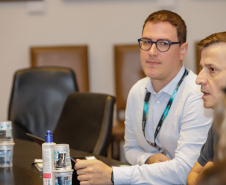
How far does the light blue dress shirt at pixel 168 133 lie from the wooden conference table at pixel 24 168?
8.5 inches

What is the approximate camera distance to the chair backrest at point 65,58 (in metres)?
4.58

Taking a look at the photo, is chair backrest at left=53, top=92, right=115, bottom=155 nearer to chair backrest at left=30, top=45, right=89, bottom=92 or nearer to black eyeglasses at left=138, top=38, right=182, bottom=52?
black eyeglasses at left=138, top=38, right=182, bottom=52

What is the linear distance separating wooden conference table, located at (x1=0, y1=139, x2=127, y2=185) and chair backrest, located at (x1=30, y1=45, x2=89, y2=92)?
1.89 metres

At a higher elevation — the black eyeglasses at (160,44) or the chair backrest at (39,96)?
the black eyeglasses at (160,44)

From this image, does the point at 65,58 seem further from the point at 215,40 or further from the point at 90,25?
the point at 215,40

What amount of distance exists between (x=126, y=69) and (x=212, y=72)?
2.71m

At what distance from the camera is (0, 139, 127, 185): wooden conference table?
1908mm

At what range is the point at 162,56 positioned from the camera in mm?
2385

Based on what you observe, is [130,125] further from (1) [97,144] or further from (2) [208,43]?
(2) [208,43]

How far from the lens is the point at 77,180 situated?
6.32ft

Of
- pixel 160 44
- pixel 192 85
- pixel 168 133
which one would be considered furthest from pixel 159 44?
pixel 168 133

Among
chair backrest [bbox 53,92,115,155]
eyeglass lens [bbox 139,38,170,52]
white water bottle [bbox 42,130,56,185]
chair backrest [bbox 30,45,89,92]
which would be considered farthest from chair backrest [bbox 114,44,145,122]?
white water bottle [bbox 42,130,56,185]

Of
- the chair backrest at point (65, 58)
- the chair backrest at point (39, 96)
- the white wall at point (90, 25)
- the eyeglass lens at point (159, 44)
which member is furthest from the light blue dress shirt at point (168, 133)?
the white wall at point (90, 25)

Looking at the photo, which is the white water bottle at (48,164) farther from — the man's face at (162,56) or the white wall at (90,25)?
the white wall at (90,25)
